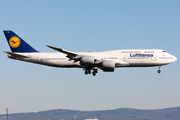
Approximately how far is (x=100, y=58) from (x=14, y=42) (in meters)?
21.6

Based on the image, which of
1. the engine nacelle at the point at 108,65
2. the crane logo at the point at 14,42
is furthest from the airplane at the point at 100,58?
the crane logo at the point at 14,42

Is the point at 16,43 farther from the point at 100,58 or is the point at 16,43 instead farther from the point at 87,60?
the point at 100,58

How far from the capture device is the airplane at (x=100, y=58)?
5409cm

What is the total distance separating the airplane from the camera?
54094 mm

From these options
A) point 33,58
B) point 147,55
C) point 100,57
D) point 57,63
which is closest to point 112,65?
point 100,57

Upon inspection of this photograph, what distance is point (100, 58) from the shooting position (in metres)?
56.2

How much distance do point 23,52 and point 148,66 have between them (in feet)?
94.4

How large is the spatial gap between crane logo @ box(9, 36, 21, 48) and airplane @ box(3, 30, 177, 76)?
2938mm

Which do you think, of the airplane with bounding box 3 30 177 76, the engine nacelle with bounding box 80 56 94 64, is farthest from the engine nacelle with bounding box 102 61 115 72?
the engine nacelle with bounding box 80 56 94 64

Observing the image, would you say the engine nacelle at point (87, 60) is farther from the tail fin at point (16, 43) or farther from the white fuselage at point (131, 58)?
the tail fin at point (16, 43)

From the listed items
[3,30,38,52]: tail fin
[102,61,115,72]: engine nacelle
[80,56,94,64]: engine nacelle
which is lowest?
[102,61,115,72]: engine nacelle

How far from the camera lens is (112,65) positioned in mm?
53625

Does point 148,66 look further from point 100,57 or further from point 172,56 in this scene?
point 100,57

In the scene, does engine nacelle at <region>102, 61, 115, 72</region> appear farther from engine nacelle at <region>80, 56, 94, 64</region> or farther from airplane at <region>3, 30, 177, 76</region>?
engine nacelle at <region>80, 56, 94, 64</region>
